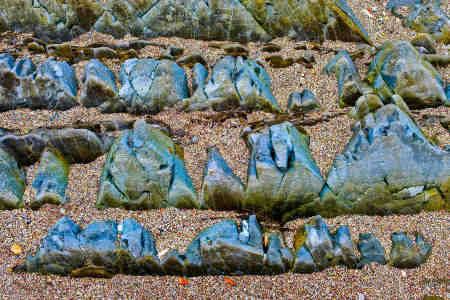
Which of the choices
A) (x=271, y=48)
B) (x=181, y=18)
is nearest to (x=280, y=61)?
(x=271, y=48)

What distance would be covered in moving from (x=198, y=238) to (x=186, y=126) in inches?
58.3

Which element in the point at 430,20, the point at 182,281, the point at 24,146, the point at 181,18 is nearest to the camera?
the point at 182,281

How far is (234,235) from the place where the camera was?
3.24m

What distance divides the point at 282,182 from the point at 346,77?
1749 millimetres

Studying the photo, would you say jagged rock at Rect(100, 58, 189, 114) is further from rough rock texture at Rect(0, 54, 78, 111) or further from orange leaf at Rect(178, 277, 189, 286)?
orange leaf at Rect(178, 277, 189, 286)

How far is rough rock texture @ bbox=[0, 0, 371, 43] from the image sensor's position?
5.36 m

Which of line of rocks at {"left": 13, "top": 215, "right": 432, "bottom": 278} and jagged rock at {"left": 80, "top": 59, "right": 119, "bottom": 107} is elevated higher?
jagged rock at {"left": 80, "top": 59, "right": 119, "bottom": 107}

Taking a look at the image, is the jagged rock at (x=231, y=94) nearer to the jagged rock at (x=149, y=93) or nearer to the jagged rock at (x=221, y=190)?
the jagged rock at (x=149, y=93)

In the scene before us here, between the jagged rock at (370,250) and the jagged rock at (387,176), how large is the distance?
15.7 inches

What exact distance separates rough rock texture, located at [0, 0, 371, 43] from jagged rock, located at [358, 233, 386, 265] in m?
3.21

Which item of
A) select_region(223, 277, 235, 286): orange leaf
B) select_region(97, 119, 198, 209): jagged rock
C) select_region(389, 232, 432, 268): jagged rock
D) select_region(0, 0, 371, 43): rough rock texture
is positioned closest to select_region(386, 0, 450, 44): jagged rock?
select_region(0, 0, 371, 43): rough rock texture

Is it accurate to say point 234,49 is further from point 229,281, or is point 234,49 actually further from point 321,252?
point 229,281

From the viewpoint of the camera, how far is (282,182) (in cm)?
362

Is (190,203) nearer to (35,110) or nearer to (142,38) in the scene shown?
(35,110)
